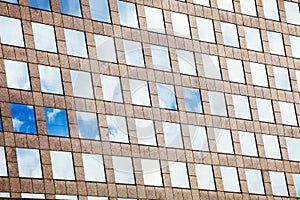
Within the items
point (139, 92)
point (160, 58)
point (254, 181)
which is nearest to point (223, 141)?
point (254, 181)

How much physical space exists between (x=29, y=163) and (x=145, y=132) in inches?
387

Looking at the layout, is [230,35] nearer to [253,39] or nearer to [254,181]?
[253,39]

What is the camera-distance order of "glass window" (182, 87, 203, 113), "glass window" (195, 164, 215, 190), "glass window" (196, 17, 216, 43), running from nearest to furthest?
"glass window" (195, 164, 215, 190) < "glass window" (182, 87, 203, 113) < "glass window" (196, 17, 216, 43)

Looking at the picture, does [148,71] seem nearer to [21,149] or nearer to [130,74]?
[130,74]

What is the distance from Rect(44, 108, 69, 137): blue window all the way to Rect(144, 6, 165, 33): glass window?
10925mm

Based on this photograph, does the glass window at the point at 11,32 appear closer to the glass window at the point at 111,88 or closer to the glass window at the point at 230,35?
the glass window at the point at 111,88

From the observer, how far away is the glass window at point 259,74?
226 ft

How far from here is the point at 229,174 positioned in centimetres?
6438

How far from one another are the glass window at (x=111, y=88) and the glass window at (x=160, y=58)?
12.5 ft

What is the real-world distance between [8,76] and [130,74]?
9948mm

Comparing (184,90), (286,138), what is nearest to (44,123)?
(184,90)

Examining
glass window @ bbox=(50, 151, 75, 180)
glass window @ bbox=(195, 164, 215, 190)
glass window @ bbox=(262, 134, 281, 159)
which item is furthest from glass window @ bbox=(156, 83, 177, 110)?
glass window @ bbox=(50, 151, 75, 180)

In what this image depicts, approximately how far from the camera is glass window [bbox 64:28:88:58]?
194 feet

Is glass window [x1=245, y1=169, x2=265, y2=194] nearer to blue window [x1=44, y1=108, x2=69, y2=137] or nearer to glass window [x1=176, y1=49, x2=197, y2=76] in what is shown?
glass window [x1=176, y1=49, x2=197, y2=76]
